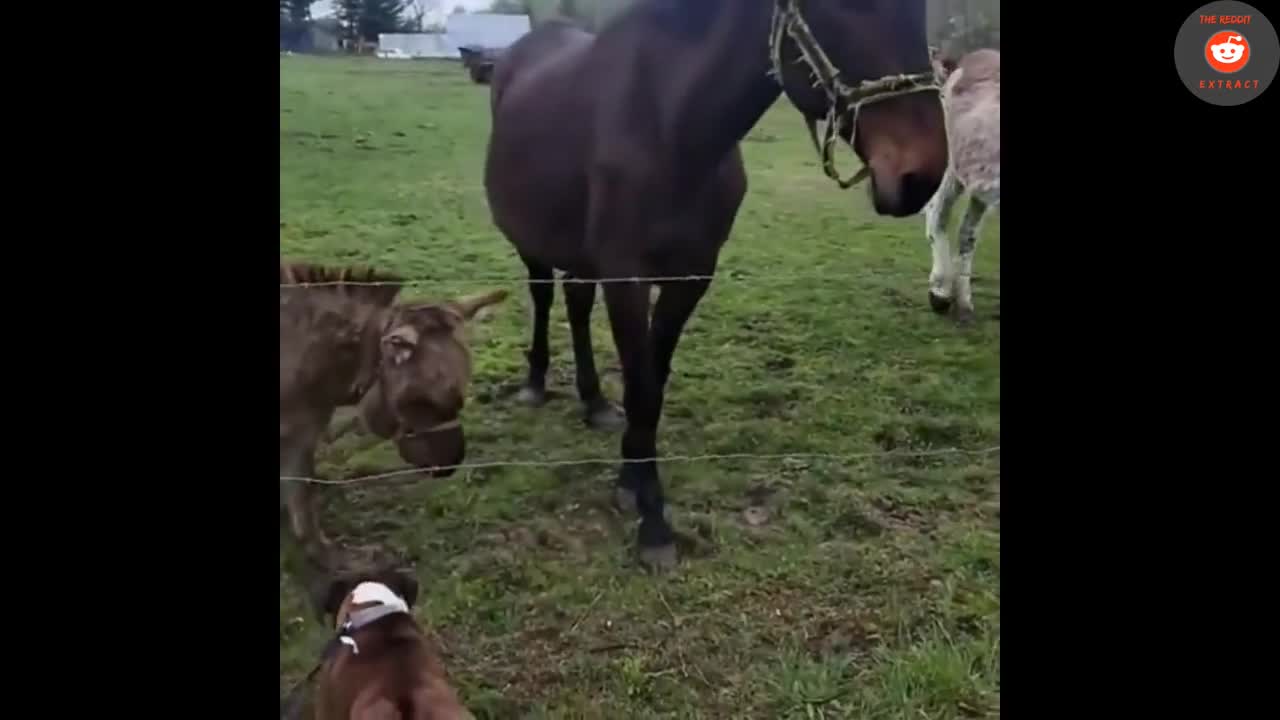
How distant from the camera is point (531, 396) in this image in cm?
160

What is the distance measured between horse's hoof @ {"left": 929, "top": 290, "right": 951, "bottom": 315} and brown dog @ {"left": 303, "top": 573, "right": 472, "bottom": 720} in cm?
84

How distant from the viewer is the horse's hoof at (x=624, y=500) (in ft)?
5.39

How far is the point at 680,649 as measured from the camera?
1677mm

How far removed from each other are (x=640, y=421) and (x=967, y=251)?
0.51 metres

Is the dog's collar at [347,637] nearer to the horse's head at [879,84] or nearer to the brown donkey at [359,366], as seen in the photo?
the brown donkey at [359,366]

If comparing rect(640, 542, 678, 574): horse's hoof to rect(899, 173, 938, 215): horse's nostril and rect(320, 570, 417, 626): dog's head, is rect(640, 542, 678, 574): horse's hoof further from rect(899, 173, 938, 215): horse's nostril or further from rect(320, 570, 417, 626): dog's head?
rect(899, 173, 938, 215): horse's nostril

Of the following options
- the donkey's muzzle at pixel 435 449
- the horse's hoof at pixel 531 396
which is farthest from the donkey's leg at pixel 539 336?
the donkey's muzzle at pixel 435 449

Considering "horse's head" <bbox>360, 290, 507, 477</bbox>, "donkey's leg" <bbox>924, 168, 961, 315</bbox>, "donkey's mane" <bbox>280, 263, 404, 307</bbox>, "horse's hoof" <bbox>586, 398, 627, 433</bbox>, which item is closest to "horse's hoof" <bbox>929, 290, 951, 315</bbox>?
"donkey's leg" <bbox>924, 168, 961, 315</bbox>

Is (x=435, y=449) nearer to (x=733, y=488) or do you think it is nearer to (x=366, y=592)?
(x=366, y=592)

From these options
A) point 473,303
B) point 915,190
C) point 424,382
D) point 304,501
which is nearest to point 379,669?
point 304,501
